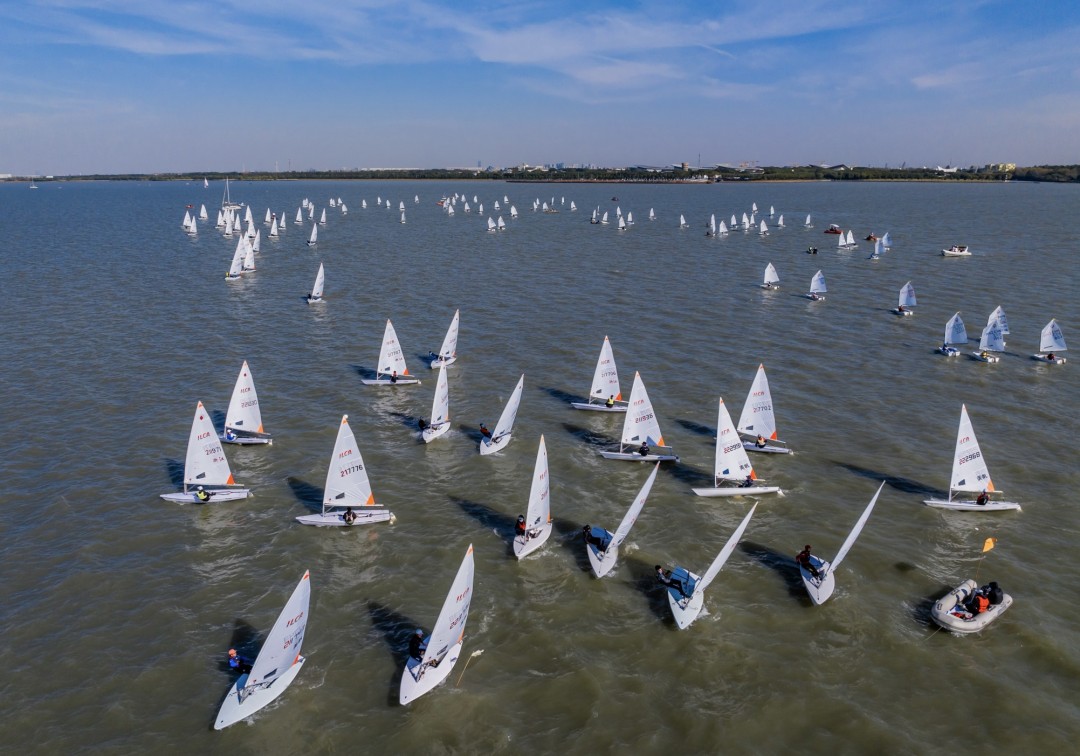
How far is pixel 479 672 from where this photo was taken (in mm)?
20766

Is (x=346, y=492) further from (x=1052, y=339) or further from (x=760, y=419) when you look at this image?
(x=1052, y=339)

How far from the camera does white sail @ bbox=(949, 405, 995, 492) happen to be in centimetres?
3006

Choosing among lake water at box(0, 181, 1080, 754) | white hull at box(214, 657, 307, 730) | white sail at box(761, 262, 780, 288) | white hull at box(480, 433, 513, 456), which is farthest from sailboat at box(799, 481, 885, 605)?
white sail at box(761, 262, 780, 288)

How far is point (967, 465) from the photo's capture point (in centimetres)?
3028

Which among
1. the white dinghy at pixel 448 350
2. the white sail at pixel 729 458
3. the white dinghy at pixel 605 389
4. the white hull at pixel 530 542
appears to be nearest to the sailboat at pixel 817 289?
the white dinghy at pixel 605 389

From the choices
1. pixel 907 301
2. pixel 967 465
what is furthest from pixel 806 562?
pixel 907 301

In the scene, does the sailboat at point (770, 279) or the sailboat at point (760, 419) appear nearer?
the sailboat at point (760, 419)

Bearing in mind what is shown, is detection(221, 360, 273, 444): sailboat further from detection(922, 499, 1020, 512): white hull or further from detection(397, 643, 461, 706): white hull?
detection(922, 499, 1020, 512): white hull

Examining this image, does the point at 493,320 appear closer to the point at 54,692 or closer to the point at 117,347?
the point at 117,347

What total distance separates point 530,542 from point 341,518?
8.43 meters

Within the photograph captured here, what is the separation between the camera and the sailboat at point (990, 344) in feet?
165

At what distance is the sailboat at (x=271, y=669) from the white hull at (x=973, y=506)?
2717cm

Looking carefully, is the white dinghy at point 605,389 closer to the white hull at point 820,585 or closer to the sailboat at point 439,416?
the sailboat at point 439,416

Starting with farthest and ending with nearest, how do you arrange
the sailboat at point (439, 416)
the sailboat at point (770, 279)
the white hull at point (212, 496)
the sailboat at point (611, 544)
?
the sailboat at point (770, 279) → the sailboat at point (439, 416) → the white hull at point (212, 496) → the sailboat at point (611, 544)
